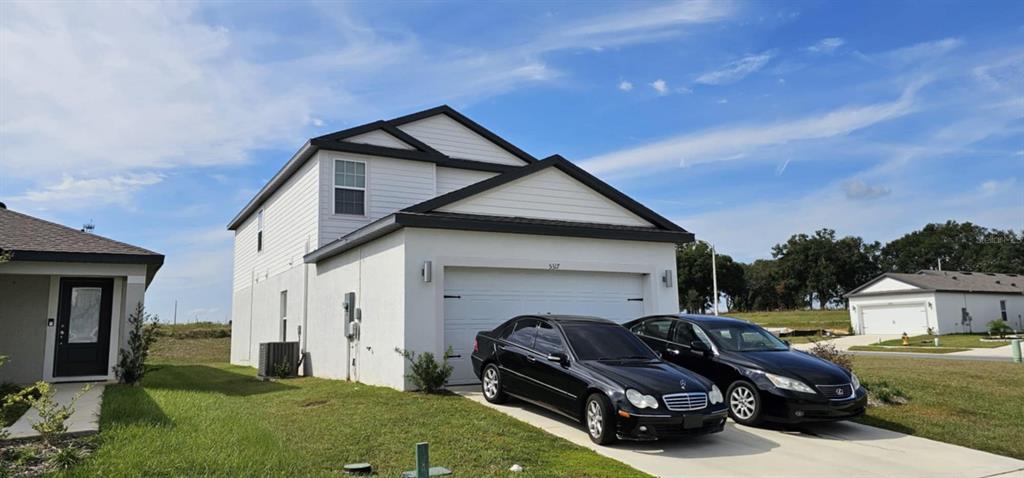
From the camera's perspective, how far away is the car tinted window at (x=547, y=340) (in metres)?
8.49

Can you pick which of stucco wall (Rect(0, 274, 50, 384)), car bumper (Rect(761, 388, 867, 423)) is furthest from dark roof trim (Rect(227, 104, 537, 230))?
car bumper (Rect(761, 388, 867, 423))

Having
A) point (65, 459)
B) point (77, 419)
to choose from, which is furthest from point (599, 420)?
point (77, 419)

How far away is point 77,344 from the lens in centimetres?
1329

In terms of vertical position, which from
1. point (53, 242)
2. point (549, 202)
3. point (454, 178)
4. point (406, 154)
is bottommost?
point (53, 242)

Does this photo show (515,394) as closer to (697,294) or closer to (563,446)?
(563,446)

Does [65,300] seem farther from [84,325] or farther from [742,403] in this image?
[742,403]

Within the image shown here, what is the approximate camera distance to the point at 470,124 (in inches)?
757

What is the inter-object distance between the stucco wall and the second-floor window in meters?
6.34

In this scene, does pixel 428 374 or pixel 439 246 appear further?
pixel 439 246

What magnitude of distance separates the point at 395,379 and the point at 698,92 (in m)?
9.82

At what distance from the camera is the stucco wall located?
1268 cm

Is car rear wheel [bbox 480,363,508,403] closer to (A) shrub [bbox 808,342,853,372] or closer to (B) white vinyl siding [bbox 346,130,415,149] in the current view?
(A) shrub [bbox 808,342,853,372]

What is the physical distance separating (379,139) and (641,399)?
39.0ft

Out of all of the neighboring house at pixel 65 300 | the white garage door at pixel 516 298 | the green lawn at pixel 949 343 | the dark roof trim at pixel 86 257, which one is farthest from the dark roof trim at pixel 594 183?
the green lawn at pixel 949 343
